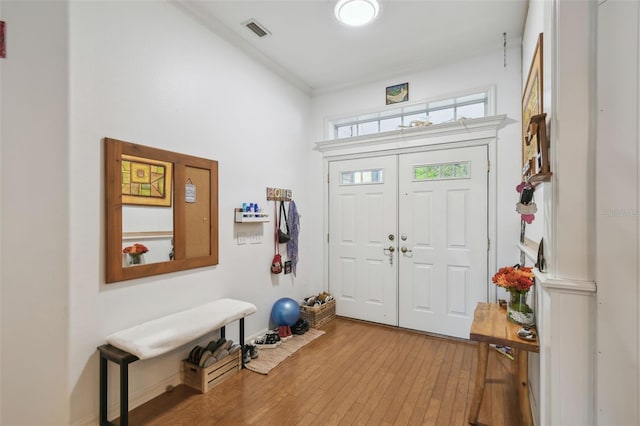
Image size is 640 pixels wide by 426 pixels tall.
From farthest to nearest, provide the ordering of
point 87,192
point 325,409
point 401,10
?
1. point 401,10
2. point 325,409
3. point 87,192

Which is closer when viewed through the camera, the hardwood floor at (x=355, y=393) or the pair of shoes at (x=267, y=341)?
the hardwood floor at (x=355, y=393)

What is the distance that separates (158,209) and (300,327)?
78.1 inches

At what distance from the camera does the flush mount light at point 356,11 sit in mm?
2248

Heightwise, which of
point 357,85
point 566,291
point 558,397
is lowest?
point 558,397

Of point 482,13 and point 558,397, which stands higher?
point 482,13

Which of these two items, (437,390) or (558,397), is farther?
(437,390)

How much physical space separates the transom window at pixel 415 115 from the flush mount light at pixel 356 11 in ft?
4.16

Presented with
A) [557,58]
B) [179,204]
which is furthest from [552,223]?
[179,204]

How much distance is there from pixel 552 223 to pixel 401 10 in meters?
2.15

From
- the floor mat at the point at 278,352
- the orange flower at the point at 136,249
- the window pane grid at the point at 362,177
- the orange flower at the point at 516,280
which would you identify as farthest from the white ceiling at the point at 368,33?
the floor mat at the point at 278,352

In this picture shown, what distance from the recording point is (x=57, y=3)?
166 centimetres

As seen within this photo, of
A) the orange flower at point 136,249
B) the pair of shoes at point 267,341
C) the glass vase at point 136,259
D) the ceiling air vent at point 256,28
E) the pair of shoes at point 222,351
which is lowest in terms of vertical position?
the pair of shoes at point 267,341

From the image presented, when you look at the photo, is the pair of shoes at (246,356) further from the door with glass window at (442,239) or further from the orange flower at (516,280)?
the orange flower at (516,280)

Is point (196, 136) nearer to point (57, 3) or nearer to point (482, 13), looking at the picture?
point (57, 3)
